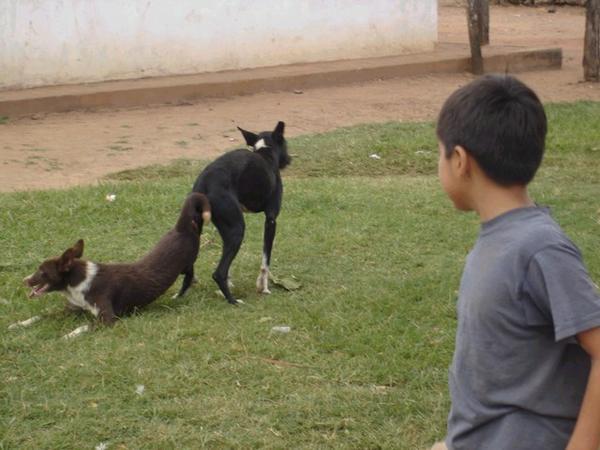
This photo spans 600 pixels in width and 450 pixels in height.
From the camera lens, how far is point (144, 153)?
11078 millimetres

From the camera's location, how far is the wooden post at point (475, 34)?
15.8 meters

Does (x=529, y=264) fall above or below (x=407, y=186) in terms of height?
above

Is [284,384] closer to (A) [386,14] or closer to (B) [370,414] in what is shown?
(B) [370,414]

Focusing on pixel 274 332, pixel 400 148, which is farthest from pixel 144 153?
pixel 274 332

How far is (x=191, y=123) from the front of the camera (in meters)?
12.7

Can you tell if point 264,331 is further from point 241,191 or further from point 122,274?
point 241,191

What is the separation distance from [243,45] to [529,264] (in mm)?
13694

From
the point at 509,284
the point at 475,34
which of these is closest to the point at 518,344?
the point at 509,284

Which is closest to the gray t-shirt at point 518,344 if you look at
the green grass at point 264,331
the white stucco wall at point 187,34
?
the green grass at point 264,331

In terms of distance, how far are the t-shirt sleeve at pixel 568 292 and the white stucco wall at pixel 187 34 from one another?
12184 millimetres

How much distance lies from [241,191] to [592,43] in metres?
10.0

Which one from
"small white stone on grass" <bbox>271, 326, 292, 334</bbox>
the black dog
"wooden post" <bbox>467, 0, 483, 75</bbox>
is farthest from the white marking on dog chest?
"wooden post" <bbox>467, 0, 483, 75</bbox>

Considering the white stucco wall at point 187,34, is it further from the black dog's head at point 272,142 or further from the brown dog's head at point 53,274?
the brown dog's head at point 53,274

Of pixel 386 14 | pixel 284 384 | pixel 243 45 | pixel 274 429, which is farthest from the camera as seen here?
pixel 386 14
